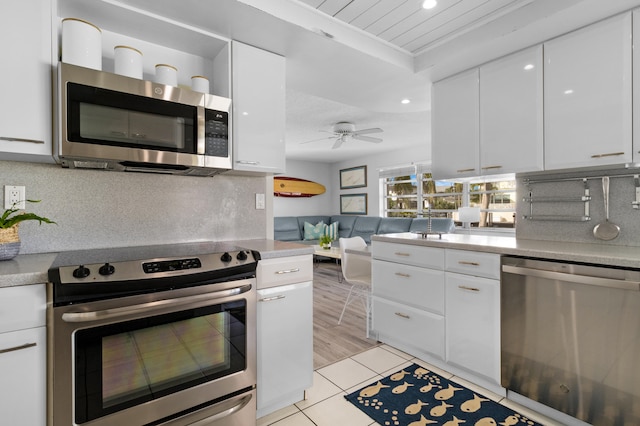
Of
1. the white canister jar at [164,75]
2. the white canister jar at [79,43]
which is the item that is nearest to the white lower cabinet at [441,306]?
the white canister jar at [164,75]

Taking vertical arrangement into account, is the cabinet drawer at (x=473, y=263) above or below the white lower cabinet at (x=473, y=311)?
above

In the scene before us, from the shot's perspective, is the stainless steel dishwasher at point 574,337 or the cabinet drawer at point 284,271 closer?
the stainless steel dishwasher at point 574,337

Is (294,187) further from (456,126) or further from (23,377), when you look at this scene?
(23,377)

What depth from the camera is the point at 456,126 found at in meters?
2.53

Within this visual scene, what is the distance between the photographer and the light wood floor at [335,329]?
8.43 feet

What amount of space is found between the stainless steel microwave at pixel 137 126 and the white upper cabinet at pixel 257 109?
0.10m

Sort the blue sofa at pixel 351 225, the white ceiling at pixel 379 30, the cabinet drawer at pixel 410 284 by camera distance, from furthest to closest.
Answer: the blue sofa at pixel 351 225, the cabinet drawer at pixel 410 284, the white ceiling at pixel 379 30

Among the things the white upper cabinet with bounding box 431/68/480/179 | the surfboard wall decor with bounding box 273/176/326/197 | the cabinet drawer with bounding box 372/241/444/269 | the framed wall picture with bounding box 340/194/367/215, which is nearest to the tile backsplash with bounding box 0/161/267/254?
the cabinet drawer with bounding box 372/241/444/269

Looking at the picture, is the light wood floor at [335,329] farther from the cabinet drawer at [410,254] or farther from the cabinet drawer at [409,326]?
the cabinet drawer at [410,254]

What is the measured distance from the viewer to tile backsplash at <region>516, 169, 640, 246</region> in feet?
6.48

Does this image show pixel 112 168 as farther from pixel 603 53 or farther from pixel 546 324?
pixel 603 53

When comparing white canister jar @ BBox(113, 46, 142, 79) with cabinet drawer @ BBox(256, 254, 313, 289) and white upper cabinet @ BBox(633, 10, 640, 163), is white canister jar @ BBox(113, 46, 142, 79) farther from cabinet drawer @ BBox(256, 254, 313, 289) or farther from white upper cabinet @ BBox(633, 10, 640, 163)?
white upper cabinet @ BBox(633, 10, 640, 163)

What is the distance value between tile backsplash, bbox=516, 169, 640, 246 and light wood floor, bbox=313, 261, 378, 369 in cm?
163

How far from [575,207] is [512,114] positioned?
2.57 ft
